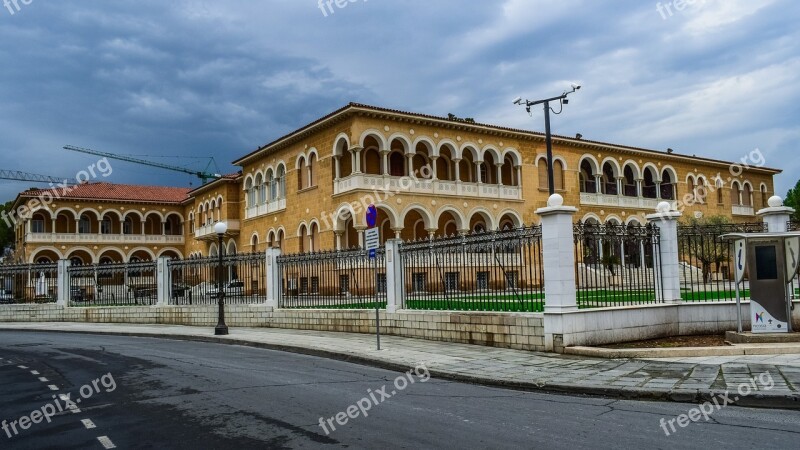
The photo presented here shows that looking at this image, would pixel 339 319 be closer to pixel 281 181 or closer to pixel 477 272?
pixel 477 272

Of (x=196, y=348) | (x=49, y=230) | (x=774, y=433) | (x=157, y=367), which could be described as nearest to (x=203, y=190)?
(x=49, y=230)

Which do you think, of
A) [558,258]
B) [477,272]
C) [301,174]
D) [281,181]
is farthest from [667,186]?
[558,258]

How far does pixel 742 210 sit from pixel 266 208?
37740 mm

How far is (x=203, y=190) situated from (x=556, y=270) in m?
46.0

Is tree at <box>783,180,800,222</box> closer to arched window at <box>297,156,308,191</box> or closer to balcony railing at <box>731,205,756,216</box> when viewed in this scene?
balcony railing at <box>731,205,756,216</box>

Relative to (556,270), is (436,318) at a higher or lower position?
lower

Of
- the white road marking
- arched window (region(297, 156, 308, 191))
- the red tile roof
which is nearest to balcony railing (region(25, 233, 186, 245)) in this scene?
the red tile roof

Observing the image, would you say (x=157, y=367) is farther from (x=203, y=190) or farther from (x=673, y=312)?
(x=203, y=190)

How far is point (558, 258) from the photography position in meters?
11.7

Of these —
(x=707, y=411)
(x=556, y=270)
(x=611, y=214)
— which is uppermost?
(x=611, y=214)

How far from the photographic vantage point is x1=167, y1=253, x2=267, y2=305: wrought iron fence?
20031mm

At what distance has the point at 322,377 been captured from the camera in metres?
10.2

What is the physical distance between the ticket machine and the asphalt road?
16.2 ft

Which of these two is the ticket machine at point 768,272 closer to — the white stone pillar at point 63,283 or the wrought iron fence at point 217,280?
the wrought iron fence at point 217,280
